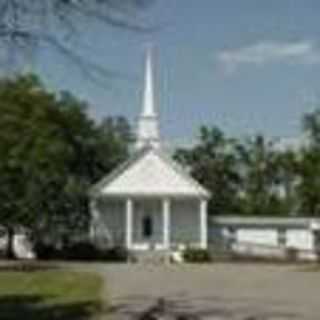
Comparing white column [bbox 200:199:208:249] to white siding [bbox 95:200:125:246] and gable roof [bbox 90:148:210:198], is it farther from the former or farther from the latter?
white siding [bbox 95:200:125:246]

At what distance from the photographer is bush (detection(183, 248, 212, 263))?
6669 centimetres

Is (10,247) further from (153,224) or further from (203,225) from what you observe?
(203,225)

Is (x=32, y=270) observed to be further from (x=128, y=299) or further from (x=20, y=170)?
(x=128, y=299)

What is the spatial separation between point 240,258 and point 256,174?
102ft

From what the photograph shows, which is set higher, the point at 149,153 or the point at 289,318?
the point at 149,153

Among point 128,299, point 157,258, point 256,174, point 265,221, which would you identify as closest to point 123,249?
point 157,258

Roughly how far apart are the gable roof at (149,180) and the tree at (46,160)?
1827mm

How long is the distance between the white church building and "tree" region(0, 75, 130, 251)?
1.55 meters

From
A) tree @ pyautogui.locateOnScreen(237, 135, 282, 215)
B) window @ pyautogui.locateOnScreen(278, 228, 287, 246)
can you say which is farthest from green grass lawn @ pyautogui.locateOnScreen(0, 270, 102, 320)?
tree @ pyautogui.locateOnScreen(237, 135, 282, 215)

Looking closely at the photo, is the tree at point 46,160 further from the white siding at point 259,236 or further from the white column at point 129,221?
the white siding at point 259,236

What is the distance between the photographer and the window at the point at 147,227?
2859 inches

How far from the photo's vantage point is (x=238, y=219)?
79.1 meters

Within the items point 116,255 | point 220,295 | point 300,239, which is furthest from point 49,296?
point 300,239

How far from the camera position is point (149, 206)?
2901 inches
